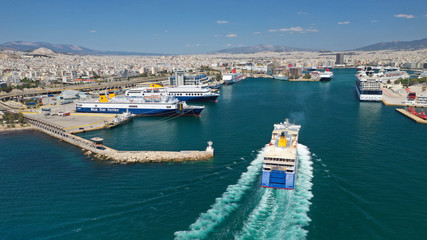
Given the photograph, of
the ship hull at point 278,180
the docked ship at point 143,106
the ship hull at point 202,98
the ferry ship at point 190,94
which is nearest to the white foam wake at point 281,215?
the ship hull at point 278,180

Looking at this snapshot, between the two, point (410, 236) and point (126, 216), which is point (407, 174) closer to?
point (410, 236)

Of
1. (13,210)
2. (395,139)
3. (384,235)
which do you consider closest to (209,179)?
(384,235)

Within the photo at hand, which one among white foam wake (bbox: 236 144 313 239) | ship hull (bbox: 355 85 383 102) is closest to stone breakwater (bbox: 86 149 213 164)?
white foam wake (bbox: 236 144 313 239)

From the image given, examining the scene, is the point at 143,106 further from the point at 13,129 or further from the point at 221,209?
the point at 221,209

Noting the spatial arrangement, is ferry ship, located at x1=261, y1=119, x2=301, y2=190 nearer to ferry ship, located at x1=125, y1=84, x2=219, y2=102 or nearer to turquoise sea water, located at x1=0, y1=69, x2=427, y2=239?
turquoise sea water, located at x1=0, y1=69, x2=427, y2=239

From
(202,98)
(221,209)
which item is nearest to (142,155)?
(221,209)

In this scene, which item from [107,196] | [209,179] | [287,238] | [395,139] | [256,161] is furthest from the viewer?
[395,139]
